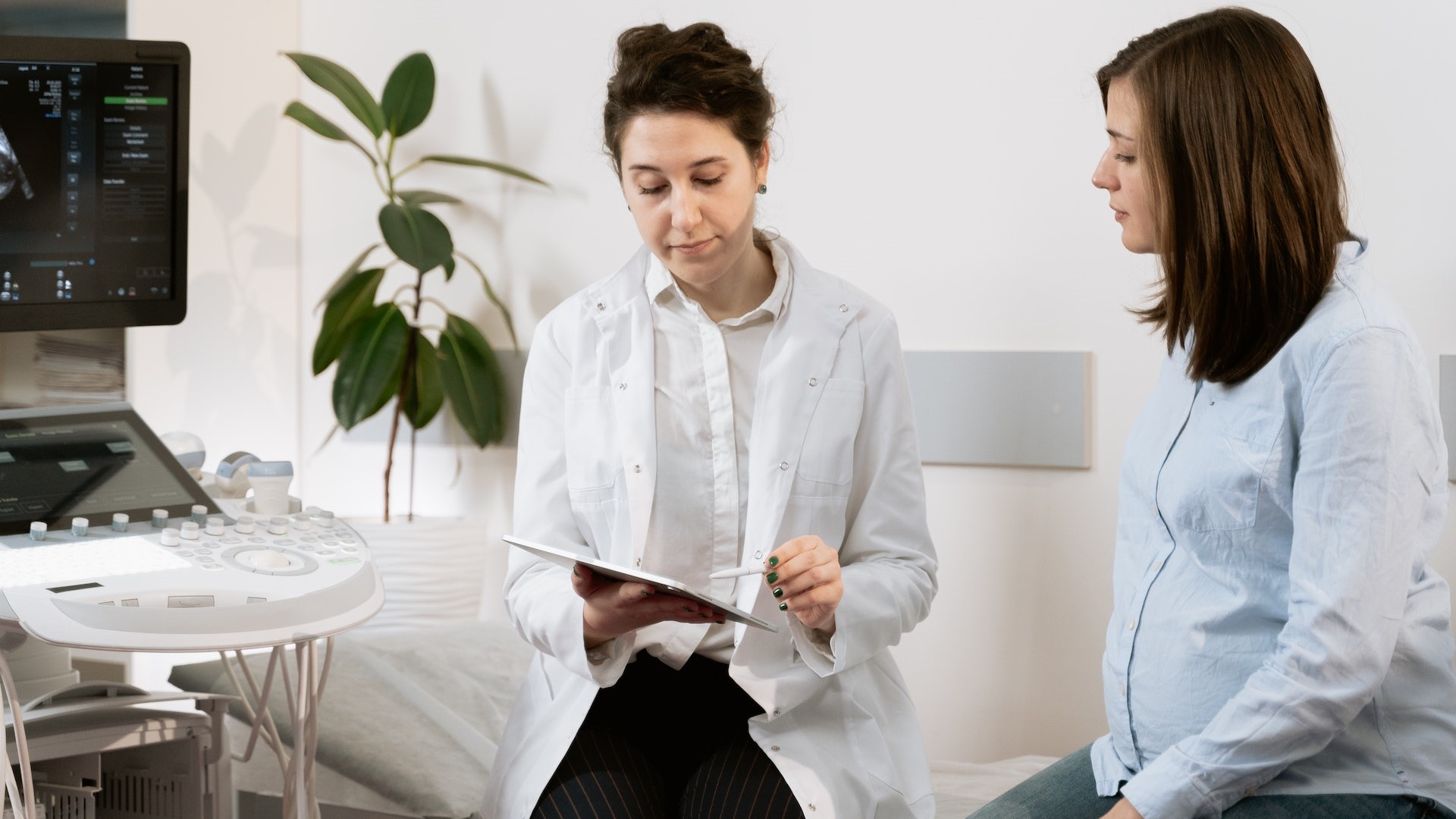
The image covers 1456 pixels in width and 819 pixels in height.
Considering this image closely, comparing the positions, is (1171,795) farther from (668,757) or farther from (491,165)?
(491,165)

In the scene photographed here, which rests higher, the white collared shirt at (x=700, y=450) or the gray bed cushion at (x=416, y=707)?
the white collared shirt at (x=700, y=450)

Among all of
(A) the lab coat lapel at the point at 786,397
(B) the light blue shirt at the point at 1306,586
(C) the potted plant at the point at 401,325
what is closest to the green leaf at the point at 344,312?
(C) the potted plant at the point at 401,325

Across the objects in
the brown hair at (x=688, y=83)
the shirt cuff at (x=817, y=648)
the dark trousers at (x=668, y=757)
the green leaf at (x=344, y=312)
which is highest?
the brown hair at (x=688, y=83)

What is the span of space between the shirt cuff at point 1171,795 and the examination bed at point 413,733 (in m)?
0.98

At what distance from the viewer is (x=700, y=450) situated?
5.07ft

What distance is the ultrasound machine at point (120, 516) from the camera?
4.35 feet

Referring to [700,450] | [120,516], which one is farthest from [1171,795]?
[120,516]

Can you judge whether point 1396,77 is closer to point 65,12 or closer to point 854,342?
point 854,342

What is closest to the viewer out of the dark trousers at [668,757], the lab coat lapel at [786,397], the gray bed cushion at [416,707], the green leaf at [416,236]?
the dark trousers at [668,757]

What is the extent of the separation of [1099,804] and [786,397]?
21.7 inches

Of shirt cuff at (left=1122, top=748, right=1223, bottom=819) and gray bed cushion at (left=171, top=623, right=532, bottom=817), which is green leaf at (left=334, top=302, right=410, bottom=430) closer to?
gray bed cushion at (left=171, top=623, right=532, bottom=817)

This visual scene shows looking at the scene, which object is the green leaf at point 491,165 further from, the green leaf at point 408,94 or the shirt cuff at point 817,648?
the shirt cuff at point 817,648

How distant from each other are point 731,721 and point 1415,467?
0.75m

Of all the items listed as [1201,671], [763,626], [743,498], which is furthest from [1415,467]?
[743,498]
